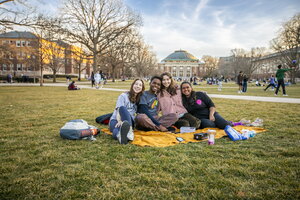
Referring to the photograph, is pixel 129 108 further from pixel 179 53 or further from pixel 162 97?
pixel 179 53

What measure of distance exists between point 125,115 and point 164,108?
1.11 meters

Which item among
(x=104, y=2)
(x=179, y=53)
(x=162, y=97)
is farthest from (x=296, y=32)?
(x=179, y=53)

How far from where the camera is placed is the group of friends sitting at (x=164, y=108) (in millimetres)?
4070

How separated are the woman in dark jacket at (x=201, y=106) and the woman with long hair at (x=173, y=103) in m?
0.17

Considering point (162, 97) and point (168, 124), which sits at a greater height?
point (162, 97)

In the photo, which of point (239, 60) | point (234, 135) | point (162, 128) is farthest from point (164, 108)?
point (239, 60)

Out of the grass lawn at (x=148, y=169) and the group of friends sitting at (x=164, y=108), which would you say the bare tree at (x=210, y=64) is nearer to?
the group of friends sitting at (x=164, y=108)

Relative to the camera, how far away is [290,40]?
109ft

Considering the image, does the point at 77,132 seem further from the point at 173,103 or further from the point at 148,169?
the point at 173,103

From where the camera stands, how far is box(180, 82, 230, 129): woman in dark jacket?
4.50 metres

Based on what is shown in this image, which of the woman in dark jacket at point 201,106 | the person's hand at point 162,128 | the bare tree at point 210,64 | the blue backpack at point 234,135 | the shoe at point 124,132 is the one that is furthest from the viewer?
the bare tree at point 210,64

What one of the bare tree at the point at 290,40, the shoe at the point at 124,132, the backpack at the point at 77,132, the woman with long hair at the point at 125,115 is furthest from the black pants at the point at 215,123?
the bare tree at the point at 290,40

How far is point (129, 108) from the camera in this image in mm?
4207

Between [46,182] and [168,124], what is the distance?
269 cm
